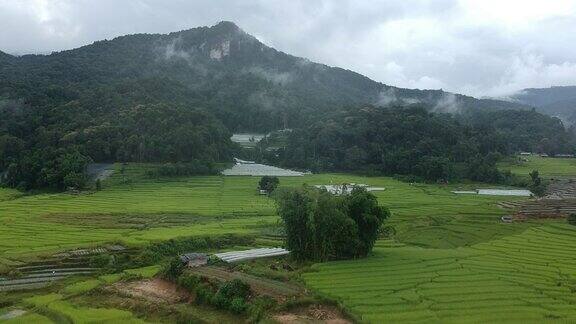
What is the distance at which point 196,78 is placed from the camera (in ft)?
552

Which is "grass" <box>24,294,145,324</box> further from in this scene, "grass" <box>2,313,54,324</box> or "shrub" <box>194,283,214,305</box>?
"shrub" <box>194,283,214,305</box>

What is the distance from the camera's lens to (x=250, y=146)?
383 feet

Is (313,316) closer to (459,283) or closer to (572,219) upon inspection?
(459,283)

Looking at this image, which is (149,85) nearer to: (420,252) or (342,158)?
(342,158)

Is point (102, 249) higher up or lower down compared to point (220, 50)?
lower down

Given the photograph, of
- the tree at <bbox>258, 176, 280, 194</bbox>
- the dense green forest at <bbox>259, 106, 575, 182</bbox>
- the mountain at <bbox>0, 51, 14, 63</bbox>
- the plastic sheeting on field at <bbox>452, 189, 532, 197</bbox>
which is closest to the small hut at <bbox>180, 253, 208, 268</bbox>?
the tree at <bbox>258, 176, 280, 194</bbox>

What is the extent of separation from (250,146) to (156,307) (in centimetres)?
9058

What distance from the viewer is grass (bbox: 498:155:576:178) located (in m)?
80.4

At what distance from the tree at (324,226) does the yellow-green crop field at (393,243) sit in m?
1.69

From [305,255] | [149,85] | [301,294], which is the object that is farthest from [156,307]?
[149,85]

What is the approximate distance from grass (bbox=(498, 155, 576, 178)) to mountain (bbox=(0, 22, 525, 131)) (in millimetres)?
51342

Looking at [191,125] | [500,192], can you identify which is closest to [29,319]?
[500,192]

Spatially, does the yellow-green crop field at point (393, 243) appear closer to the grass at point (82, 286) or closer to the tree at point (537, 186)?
the grass at point (82, 286)

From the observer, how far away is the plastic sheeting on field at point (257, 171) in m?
86.3
